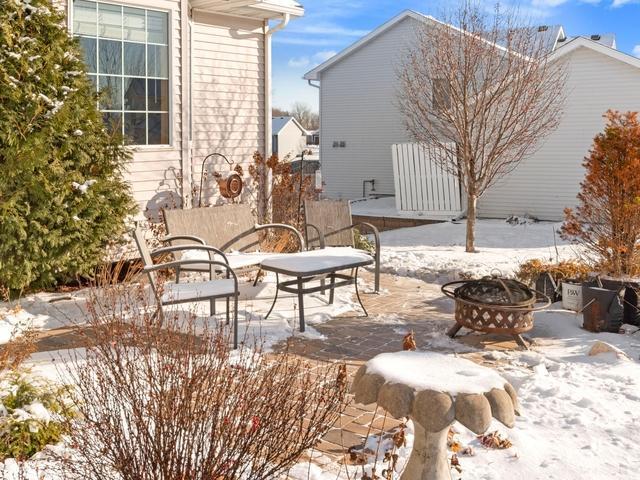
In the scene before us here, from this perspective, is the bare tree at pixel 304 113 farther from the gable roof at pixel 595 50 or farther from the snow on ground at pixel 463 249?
the snow on ground at pixel 463 249

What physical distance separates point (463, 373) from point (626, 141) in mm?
4251

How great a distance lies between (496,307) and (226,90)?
561 centimetres

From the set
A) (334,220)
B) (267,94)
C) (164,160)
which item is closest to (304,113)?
(267,94)

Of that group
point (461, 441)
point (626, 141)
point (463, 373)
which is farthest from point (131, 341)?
point (626, 141)

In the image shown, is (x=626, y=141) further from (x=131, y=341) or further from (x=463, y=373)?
(x=131, y=341)

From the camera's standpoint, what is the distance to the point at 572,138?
1672 cm

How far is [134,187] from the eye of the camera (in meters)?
8.51

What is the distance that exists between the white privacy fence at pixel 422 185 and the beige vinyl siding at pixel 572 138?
132cm

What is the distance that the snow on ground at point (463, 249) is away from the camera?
8953 millimetres

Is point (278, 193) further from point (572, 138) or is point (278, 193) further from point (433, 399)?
point (572, 138)

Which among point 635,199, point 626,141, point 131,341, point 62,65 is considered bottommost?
point 131,341

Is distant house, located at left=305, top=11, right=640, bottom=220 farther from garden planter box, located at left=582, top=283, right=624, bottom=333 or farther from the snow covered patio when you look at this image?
garden planter box, located at left=582, top=283, right=624, bottom=333

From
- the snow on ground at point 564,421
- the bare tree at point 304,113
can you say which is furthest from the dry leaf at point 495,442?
the bare tree at point 304,113

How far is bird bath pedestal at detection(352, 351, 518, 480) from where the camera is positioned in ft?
9.39
